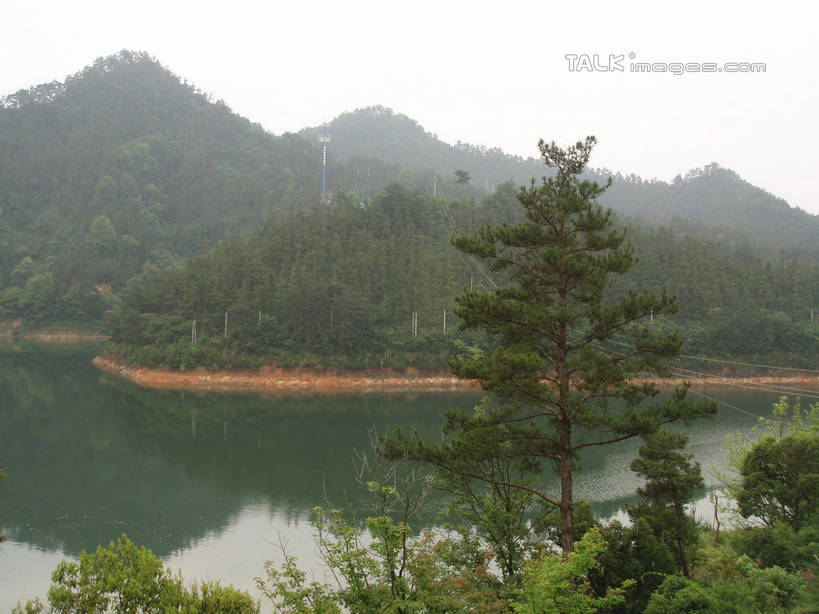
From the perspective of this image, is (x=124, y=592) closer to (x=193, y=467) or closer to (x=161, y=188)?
(x=193, y=467)

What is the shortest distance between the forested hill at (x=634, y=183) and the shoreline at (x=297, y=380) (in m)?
37.7

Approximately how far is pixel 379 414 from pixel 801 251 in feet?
195

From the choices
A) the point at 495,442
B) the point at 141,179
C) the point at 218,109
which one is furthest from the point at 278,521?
the point at 218,109

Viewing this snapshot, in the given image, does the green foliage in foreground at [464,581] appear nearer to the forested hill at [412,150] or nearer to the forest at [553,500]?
the forest at [553,500]

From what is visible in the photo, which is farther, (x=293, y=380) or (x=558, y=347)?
(x=293, y=380)

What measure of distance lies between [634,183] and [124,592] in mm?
119752

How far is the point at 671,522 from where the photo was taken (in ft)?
31.9

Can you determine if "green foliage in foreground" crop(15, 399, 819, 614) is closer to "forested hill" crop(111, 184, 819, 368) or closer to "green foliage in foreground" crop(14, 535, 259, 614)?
"green foliage in foreground" crop(14, 535, 259, 614)

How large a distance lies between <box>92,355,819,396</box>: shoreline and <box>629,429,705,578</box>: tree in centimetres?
2736

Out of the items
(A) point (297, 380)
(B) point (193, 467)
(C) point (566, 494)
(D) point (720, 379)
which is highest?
(C) point (566, 494)

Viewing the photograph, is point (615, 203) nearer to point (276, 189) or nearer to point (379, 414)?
point (276, 189)

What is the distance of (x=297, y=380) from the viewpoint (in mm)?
38562

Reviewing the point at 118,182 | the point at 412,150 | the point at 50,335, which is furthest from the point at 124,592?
the point at 412,150

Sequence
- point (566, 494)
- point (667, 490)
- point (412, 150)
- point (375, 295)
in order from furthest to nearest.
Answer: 1. point (412, 150)
2. point (375, 295)
3. point (667, 490)
4. point (566, 494)
